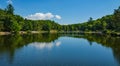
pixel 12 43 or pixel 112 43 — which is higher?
pixel 12 43

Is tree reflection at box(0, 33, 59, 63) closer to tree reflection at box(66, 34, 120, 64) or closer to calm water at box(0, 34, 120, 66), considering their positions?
calm water at box(0, 34, 120, 66)

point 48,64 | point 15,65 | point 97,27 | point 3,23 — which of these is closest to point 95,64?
point 48,64

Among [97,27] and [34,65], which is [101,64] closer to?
[34,65]

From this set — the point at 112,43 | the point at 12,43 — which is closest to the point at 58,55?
the point at 12,43

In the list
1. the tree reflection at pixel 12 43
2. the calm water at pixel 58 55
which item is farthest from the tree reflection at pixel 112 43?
the tree reflection at pixel 12 43

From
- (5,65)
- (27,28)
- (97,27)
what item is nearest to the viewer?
(5,65)

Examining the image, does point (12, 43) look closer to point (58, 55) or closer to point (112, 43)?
point (58, 55)

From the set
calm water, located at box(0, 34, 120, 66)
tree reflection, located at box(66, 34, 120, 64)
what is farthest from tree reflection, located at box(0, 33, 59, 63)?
tree reflection, located at box(66, 34, 120, 64)

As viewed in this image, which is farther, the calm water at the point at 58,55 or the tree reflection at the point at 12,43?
the tree reflection at the point at 12,43

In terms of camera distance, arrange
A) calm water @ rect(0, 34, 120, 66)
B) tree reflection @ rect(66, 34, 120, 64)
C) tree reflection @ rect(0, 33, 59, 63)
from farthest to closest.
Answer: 1. tree reflection @ rect(0, 33, 59, 63)
2. tree reflection @ rect(66, 34, 120, 64)
3. calm water @ rect(0, 34, 120, 66)

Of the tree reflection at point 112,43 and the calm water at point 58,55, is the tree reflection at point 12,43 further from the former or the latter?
the tree reflection at point 112,43

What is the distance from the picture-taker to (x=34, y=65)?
760 inches

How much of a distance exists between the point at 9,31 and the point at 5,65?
92383 millimetres

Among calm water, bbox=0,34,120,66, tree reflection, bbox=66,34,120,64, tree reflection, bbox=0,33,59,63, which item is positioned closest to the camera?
calm water, bbox=0,34,120,66
